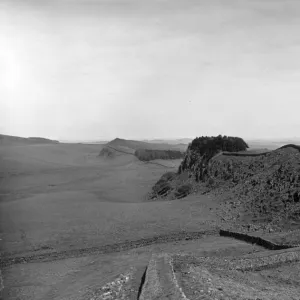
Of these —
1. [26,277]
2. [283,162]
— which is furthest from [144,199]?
[26,277]

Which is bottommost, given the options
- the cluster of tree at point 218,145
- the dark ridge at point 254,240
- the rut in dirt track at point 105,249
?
the rut in dirt track at point 105,249

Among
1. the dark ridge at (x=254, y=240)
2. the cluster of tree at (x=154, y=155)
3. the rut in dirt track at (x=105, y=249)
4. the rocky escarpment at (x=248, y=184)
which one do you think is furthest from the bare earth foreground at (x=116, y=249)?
the cluster of tree at (x=154, y=155)

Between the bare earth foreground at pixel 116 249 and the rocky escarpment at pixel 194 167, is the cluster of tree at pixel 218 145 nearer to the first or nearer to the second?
the rocky escarpment at pixel 194 167

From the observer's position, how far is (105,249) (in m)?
17.7

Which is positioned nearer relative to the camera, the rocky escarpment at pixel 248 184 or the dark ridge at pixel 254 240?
the dark ridge at pixel 254 240

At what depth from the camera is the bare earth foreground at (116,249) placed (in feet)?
34.3

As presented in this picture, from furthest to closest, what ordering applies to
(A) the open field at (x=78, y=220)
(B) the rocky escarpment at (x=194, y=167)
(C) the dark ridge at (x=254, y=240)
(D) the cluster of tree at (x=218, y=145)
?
(D) the cluster of tree at (x=218, y=145)
(B) the rocky escarpment at (x=194, y=167)
(C) the dark ridge at (x=254, y=240)
(A) the open field at (x=78, y=220)

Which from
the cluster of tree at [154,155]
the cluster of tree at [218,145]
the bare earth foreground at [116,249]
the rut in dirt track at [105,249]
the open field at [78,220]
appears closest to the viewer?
the bare earth foreground at [116,249]

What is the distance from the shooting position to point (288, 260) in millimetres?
13180

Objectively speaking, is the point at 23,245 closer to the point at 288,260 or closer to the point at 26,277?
the point at 26,277

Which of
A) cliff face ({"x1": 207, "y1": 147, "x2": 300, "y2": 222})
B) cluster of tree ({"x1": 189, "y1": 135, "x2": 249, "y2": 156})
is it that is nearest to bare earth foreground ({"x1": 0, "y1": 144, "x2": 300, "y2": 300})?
cliff face ({"x1": 207, "y1": 147, "x2": 300, "y2": 222})

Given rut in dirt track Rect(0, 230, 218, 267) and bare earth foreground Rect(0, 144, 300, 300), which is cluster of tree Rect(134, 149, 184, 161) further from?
rut in dirt track Rect(0, 230, 218, 267)

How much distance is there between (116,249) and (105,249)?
57 cm

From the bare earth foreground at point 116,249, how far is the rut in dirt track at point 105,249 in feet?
0.16
